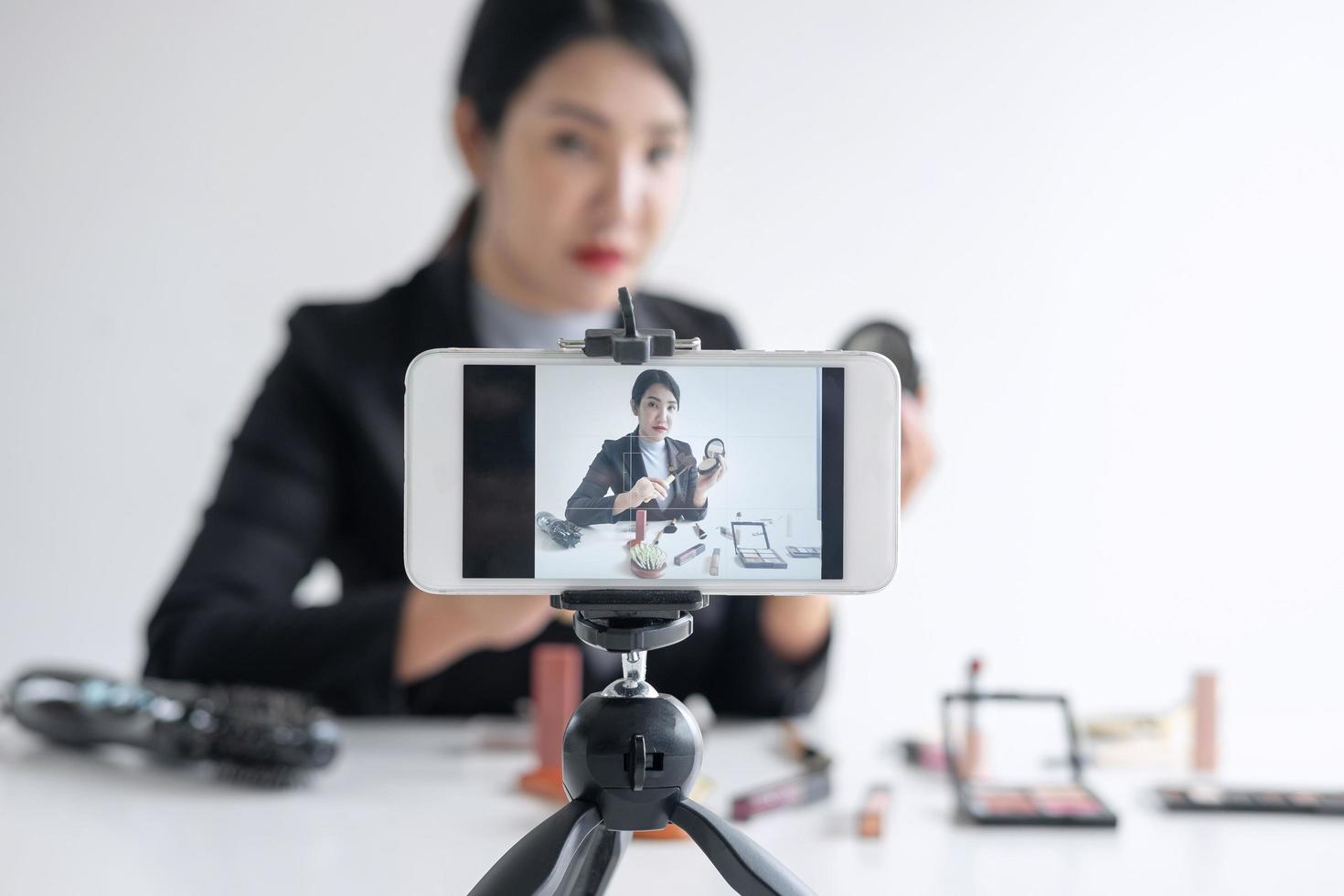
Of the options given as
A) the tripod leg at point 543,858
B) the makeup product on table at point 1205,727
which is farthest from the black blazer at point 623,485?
the makeup product on table at point 1205,727

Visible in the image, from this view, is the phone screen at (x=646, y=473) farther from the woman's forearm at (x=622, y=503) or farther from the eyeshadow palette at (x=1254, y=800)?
the eyeshadow palette at (x=1254, y=800)

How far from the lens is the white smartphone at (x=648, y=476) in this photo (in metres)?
0.47

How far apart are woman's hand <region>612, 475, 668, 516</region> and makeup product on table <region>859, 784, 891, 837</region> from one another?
0.33m

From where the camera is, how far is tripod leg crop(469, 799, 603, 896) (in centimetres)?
45

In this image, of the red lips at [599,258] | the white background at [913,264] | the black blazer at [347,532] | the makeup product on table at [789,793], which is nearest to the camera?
the makeup product on table at [789,793]

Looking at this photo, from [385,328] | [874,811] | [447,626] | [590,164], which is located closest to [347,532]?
[385,328]

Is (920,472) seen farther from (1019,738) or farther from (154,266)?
(154,266)

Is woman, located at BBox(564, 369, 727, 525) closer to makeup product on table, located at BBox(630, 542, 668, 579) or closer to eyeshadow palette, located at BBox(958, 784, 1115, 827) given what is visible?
makeup product on table, located at BBox(630, 542, 668, 579)

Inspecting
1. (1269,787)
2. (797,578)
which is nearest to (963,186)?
(1269,787)

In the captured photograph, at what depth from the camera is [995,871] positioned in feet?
2.07

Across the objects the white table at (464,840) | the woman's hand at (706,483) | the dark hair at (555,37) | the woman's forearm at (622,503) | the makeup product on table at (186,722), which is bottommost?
the white table at (464,840)

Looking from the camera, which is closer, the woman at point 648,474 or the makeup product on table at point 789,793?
the woman at point 648,474

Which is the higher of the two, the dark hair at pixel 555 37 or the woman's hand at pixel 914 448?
the dark hair at pixel 555 37

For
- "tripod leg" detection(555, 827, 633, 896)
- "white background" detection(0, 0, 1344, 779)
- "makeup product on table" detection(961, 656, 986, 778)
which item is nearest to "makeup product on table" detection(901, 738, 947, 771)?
"makeup product on table" detection(961, 656, 986, 778)
